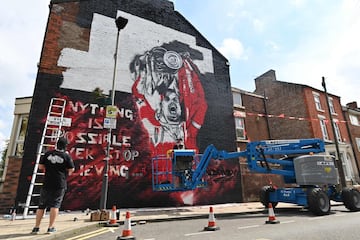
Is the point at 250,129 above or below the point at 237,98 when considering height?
below

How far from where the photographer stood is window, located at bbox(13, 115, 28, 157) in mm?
9672

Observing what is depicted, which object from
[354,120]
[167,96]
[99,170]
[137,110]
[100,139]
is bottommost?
[99,170]

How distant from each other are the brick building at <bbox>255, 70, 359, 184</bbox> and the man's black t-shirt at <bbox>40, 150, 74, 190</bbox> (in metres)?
17.6

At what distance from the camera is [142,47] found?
13.1 metres

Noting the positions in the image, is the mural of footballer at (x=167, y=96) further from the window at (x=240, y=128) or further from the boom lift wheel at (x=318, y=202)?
the boom lift wheel at (x=318, y=202)

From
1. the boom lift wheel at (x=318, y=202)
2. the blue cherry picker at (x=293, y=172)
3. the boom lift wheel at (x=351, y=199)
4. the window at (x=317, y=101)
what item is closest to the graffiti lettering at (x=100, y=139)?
the blue cherry picker at (x=293, y=172)

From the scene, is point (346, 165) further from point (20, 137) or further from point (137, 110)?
point (20, 137)

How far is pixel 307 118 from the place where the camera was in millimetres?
20062

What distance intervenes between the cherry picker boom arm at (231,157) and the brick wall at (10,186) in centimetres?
530

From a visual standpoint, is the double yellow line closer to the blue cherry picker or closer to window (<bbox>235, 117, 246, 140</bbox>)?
the blue cherry picker

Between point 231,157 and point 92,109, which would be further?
point 92,109

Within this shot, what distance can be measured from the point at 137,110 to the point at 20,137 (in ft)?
17.3

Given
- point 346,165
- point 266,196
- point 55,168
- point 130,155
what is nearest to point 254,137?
point 266,196

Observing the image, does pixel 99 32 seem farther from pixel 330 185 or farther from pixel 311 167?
pixel 330 185
